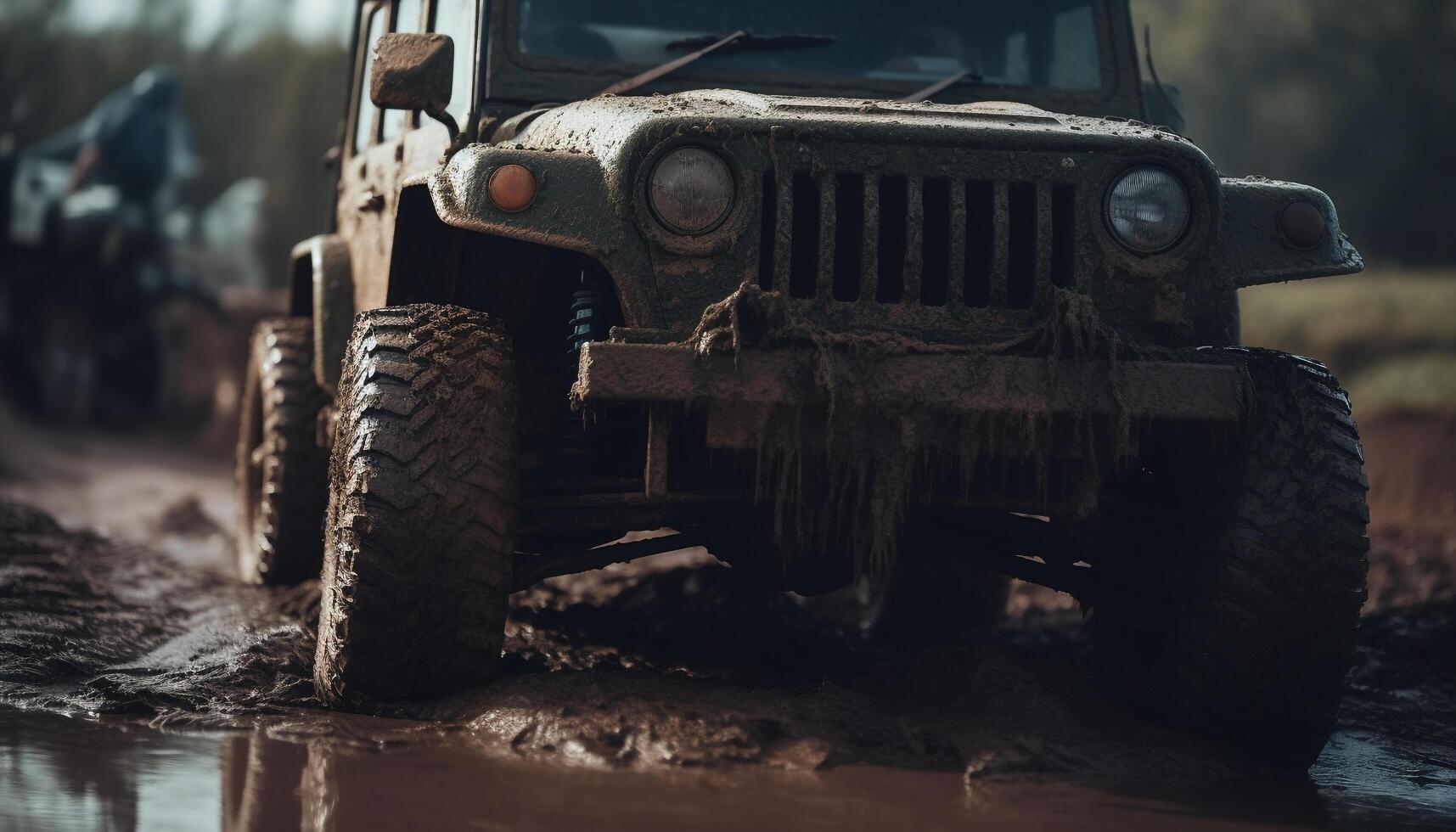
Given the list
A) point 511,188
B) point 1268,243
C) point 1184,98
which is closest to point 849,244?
point 511,188

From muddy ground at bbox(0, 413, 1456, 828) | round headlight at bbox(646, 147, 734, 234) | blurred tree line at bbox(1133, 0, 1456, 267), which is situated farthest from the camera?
blurred tree line at bbox(1133, 0, 1456, 267)

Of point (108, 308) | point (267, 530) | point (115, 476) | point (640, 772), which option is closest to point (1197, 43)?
point (108, 308)

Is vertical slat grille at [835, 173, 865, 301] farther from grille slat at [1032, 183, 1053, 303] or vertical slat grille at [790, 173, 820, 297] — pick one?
grille slat at [1032, 183, 1053, 303]

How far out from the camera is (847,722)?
12.8 ft

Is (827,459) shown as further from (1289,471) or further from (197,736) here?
(197,736)

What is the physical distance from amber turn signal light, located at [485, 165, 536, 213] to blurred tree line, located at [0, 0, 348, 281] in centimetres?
1843

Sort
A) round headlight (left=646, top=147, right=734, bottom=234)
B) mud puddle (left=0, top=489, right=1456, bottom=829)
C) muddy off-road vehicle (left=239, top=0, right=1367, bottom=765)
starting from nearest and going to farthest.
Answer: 1. mud puddle (left=0, top=489, right=1456, bottom=829)
2. muddy off-road vehicle (left=239, top=0, right=1367, bottom=765)
3. round headlight (left=646, top=147, right=734, bottom=234)

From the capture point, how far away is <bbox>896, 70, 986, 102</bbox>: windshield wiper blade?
4941 mm

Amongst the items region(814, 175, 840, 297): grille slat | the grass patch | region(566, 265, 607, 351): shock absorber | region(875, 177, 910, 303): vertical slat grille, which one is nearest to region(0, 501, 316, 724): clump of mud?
region(566, 265, 607, 351): shock absorber

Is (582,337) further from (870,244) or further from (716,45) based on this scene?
(716,45)

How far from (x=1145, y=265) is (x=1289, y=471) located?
54 cm

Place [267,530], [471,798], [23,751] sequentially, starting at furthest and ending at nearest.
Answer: [267,530] → [23,751] → [471,798]

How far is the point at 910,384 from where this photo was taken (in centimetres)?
383

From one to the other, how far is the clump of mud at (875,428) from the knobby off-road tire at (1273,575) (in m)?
0.31
